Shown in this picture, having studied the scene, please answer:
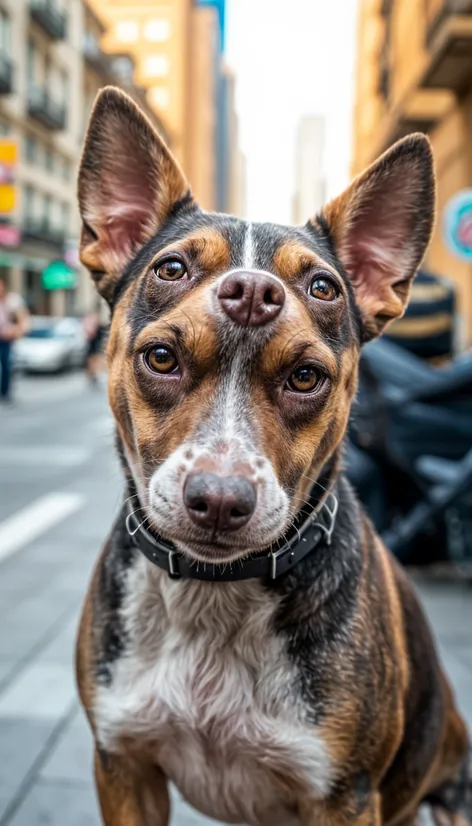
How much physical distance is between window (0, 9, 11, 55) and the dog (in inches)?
1330

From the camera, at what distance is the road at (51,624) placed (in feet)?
9.24

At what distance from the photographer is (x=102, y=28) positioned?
46000 millimetres

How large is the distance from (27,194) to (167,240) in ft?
117

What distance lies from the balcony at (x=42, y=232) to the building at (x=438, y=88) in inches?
579

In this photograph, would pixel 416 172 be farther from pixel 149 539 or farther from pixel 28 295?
pixel 28 295

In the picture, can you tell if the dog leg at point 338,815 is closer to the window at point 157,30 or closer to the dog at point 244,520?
the dog at point 244,520

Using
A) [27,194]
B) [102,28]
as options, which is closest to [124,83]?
[102,28]

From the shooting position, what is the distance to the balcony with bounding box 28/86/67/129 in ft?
114

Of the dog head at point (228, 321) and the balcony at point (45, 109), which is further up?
the balcony at point (45, 109)

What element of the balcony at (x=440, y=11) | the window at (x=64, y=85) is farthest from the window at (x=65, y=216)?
the balcony at (x=440, y=11)

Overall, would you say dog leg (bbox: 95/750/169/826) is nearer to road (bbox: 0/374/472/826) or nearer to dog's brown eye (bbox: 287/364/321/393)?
road (bbox: 0/374/472/826)

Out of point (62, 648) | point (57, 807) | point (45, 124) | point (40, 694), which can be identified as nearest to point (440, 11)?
point (62, 648)

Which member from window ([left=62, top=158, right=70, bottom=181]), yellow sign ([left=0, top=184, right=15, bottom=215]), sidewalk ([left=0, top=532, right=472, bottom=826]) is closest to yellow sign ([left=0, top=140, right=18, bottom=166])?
yellow sign ([left=0, top=184, right=15, bottom=215])

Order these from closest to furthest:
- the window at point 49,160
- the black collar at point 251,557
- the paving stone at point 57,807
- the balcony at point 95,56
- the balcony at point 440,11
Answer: the black collar at point 251,557 → the paving stone at point 57,807 → the balcony at point 440,11 → the window at point 49,160 → the balcony at point 95,56
